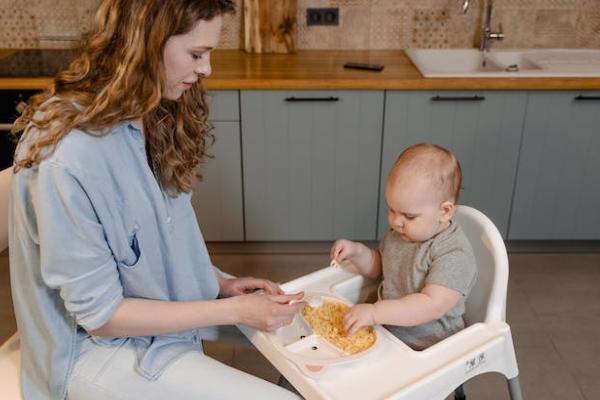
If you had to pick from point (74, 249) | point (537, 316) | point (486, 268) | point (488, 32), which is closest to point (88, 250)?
point (74, 249)

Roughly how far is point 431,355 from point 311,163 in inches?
60.6

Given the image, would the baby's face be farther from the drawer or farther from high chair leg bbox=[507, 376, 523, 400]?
the drawer

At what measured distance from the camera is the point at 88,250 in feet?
3.31

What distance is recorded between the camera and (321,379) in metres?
1.03

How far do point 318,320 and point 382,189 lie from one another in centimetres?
149

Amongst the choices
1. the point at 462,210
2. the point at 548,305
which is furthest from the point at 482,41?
the point at 462,210

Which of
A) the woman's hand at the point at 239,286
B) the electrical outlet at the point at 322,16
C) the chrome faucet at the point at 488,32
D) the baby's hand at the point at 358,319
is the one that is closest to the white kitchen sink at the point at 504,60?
the chrome faucet at the point at 488,32

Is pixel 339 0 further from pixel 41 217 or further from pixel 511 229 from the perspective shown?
pixel 41 217

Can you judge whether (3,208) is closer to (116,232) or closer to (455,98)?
(116,232)

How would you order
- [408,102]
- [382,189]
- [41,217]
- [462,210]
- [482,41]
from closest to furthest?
[41,217]
[462,210]
[408,102]
[382,189]
[482,41]

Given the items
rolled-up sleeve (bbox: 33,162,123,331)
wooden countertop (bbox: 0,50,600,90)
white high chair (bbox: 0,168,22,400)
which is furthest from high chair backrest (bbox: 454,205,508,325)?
wooden countertop (bbox: 0,50,600,90)

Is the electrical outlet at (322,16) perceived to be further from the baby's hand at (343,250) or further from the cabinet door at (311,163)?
the baby's hand at (343,250)

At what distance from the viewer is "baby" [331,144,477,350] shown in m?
1.16

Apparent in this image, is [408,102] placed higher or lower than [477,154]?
higher
